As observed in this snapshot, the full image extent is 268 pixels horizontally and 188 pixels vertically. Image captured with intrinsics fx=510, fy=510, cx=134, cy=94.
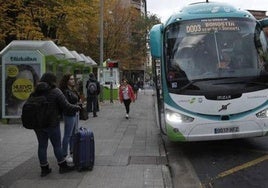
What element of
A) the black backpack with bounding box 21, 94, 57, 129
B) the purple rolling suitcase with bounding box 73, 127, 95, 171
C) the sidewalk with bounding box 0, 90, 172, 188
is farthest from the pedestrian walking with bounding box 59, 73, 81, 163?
the black backpack with bounding box 21, 94, 57, 129

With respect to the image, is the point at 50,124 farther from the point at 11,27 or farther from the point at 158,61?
the point at 11,27

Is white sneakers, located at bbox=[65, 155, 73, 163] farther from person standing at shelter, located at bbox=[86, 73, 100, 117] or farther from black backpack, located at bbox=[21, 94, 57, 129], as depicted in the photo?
person standing at shelter, located at bbox=[86, 73, 100, 117]

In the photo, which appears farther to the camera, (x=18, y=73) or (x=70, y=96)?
(x=18, y=73)

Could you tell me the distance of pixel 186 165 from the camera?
387 inches

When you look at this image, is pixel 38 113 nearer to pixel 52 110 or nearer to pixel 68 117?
pixel 52 110

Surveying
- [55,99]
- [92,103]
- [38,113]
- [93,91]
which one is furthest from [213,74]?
[92,103]

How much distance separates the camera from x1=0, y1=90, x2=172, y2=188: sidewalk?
7805 mm

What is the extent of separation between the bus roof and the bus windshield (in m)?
0.12

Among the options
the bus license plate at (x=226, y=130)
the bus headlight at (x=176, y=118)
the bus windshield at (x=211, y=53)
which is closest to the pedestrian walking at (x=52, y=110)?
the bus headlight at (x=176, y=118)

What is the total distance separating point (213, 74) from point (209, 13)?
1.44 metres

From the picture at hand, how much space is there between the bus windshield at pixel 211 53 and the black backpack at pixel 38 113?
323 cm

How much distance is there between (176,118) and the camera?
33.8 ft

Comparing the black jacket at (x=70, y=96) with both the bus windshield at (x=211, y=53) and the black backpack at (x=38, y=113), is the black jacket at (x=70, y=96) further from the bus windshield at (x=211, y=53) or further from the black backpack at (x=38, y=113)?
the bus windshield at (x=211, y=53)

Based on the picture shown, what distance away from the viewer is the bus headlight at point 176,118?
33.4 feet
